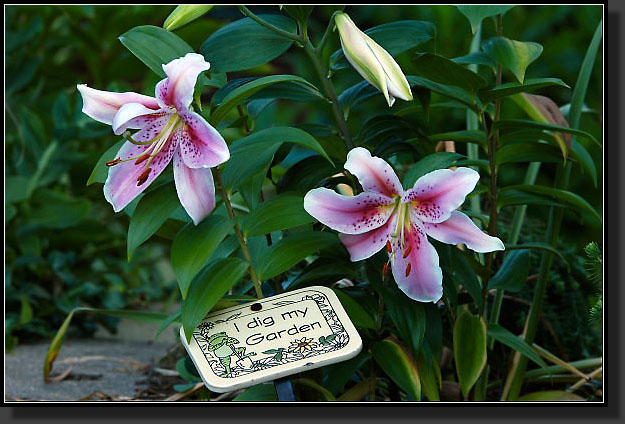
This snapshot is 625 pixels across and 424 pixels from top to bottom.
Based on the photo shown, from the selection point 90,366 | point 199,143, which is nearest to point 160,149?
point 199,143

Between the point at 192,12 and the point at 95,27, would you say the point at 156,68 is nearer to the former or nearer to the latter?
the point at 192,12

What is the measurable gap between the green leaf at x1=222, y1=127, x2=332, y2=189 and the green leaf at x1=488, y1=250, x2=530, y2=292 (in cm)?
34

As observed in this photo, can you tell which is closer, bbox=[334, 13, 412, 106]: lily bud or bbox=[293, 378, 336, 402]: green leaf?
bbox=[334, 13, 412, 106]: lily bud

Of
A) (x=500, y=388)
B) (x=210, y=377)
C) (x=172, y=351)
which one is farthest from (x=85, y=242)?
(x=210, y=377)

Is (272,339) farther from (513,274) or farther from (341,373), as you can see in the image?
(513,274)

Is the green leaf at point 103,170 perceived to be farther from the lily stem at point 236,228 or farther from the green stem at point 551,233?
the green stem at point 551,233

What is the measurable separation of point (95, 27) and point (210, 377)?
1.50 m

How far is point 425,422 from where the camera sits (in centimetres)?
76

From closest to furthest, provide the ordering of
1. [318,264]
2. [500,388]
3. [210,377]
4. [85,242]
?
[210,377]
[318,264]
[500,388]
[85,242]

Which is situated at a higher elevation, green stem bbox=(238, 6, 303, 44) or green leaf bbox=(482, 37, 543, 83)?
green stem bbox=(238, 6, 303, 44)

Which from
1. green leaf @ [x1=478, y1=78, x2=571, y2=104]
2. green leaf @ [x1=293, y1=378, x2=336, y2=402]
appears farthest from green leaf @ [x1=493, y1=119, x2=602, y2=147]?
green leaf @ [x1=293, y1=378, x2=336, y2=402]

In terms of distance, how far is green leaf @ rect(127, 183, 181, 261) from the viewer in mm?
716

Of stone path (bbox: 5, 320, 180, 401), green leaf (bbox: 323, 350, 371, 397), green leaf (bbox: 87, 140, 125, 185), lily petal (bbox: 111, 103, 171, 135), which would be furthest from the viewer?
stone path (bbox: 5, 320, 180, 401)

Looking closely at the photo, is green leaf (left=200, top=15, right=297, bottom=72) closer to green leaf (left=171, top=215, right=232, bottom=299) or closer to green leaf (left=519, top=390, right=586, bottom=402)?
green leaf (left=171, top=215, right=232, bottom=299)
